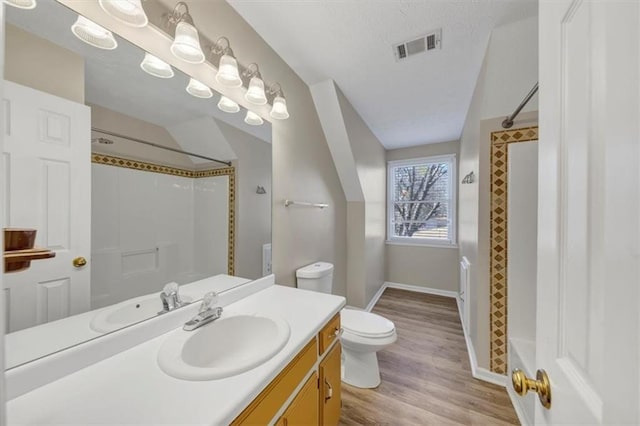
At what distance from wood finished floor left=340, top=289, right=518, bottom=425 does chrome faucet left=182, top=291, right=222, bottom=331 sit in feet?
3.51

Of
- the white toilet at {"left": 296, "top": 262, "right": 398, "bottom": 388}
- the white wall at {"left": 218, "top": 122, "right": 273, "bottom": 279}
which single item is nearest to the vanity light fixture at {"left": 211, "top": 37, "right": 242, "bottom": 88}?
the white wall at {"left": 218, "top": 122, "right": 273, "bottom": 279}

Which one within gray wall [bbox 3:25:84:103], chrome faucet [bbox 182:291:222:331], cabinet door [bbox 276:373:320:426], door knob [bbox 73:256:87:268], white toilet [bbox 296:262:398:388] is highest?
gray wall [bbox 3:25:84:103]

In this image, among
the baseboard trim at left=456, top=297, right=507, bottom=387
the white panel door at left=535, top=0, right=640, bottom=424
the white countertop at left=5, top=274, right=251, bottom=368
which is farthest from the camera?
the baseboard trim at left=456, top=297, right=507, bottom=387

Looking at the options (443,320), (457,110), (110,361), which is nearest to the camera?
(110,361)

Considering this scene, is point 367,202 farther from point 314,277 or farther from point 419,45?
point 419,45

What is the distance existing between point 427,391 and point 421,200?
8.69 feet

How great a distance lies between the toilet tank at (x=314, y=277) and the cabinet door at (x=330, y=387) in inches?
23.7

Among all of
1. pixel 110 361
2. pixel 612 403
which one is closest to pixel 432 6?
pixel 612 403

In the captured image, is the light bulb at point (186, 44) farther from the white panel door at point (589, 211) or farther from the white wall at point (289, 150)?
the white panel door at point (589, 211)

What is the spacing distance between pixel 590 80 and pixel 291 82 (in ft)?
5.52

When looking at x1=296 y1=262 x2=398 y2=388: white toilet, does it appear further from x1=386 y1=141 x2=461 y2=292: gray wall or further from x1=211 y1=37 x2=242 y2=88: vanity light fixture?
x1=386 y1=141 x2=461 y2=292: gray wall

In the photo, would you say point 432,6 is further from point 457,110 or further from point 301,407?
point 301,407

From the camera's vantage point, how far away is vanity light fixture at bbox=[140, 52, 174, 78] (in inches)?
36.3

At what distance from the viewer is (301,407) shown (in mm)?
851
